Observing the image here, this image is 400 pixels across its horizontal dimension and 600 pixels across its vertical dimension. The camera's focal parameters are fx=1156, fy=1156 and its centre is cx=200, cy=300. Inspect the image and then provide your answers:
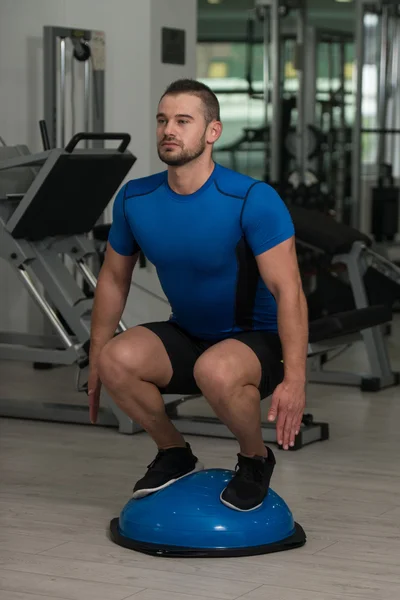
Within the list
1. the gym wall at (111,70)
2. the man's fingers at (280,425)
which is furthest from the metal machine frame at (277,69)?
the man's fingers at (280,425)

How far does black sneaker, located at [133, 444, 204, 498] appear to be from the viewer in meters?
2.64

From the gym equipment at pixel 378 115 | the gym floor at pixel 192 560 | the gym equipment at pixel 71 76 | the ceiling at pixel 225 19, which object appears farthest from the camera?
the ceiling at pixel 225 19

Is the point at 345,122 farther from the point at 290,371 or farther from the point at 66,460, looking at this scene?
the point at 290,371

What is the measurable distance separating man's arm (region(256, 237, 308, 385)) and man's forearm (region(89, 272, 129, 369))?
40 cm

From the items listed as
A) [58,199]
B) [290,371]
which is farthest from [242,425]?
[58,199]

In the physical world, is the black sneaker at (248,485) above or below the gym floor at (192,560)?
above

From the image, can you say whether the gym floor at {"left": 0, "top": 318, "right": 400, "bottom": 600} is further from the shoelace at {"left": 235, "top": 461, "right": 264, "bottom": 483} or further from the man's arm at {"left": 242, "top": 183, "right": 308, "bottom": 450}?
the man's arm at {"left": 242, "top": 183, "right": 308, "bottom": 450}

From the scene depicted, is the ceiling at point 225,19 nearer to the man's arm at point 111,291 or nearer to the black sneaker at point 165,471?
the man's arm at point 111,291

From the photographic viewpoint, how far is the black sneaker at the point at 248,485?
2551mm

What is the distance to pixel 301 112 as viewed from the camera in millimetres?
7508

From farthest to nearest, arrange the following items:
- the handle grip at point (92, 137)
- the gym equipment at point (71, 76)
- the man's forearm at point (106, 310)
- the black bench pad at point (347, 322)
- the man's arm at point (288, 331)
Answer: the gym equipment at point (71, 76) → the black bench pad at point (347, 322) → the handle grip at point (92, 137) → the man's forearm at point (106, 310) → the man's arm at point (288, 331)

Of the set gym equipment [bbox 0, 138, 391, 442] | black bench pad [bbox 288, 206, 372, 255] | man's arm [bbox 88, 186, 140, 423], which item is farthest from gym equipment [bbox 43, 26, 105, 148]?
man's arm [bbox 88, 186, 140, 423]

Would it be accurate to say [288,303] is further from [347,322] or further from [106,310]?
[347,322]

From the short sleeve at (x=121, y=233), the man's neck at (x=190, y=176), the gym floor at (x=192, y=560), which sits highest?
the man's neck at (x=190, y=176)
